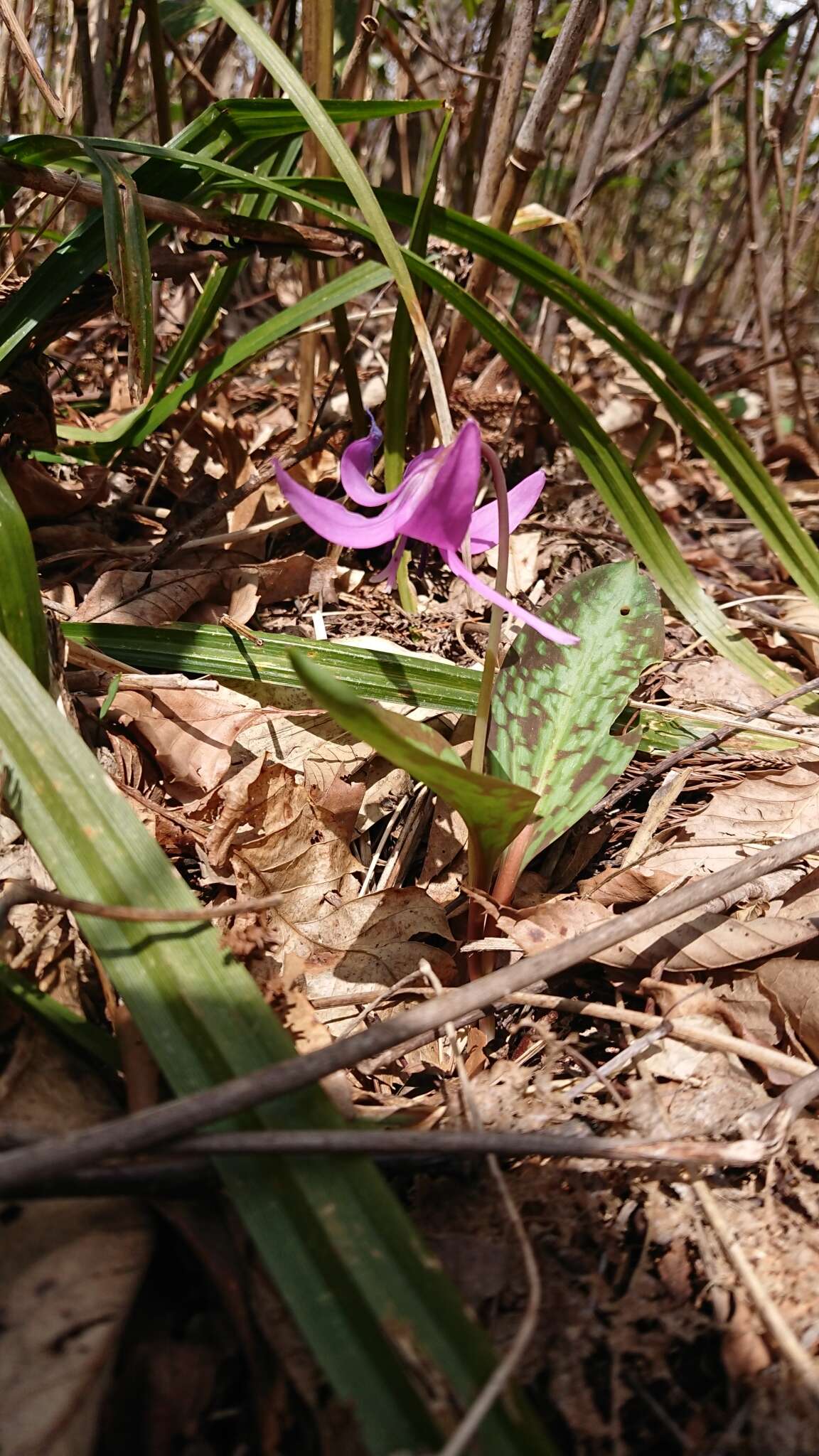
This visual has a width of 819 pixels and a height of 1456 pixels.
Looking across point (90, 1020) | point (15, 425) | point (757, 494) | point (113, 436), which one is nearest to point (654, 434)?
point (757, 494)

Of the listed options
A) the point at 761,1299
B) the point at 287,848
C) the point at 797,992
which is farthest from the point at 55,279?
the point at 761,1299

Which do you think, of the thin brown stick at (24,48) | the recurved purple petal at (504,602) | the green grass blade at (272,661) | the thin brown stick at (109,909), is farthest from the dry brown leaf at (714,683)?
the thin brown stick at (24,48)

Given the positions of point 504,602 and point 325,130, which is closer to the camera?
point 504,602

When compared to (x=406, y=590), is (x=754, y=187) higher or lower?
higher

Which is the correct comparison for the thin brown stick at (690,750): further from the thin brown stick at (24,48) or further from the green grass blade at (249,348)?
the thin brown stick at (24,48)

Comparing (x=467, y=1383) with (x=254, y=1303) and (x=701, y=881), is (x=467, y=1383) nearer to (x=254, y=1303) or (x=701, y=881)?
(x=254, y=1303)

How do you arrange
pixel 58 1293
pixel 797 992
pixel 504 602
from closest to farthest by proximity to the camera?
pixel 58 1293, pixel 504 602, pixel 797 992

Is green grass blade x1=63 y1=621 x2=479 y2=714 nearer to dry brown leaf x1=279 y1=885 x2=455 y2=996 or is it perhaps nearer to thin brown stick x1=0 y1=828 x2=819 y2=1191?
dry brown leaf x1=279 y1=885 x2=455 y2=996

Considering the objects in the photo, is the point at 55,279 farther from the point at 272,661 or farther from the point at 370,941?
the point at 370,941
